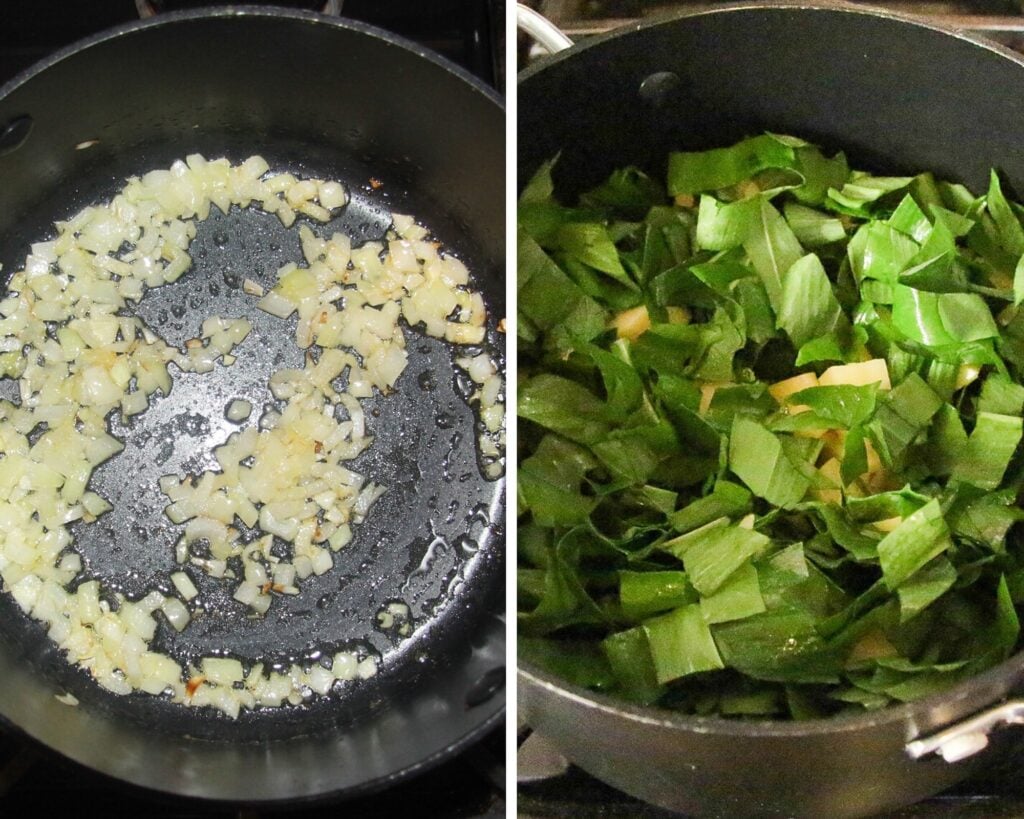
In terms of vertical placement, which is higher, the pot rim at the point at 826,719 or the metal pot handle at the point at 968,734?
the pot rim at the point at 826,719

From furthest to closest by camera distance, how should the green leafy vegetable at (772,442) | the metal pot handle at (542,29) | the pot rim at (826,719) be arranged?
the metal pot handle at (542,29), the green leafy vegetable at (772,442), the pot rim at (826,719)

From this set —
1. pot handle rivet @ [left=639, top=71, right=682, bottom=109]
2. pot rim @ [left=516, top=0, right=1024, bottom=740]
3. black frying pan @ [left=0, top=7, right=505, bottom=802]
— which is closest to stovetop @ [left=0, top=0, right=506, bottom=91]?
black frying pan @ [left=0, top=7, right=505, bottom=802]

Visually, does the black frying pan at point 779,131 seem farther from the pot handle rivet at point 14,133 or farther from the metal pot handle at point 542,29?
the pot handle rivet at point 14,133

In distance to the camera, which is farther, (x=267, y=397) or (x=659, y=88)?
(x=267, y=397)

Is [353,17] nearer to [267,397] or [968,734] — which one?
[267,397]

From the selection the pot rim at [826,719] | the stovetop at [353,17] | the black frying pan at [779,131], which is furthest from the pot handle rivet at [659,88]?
the pot rim at [826,719]

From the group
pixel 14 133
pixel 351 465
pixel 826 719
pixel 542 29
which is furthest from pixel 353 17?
pixel 826 719

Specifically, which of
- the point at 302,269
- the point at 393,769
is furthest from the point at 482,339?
the point at 393,769

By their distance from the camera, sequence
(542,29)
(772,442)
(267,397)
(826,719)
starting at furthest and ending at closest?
(267,397) < (542,29) < (772,442) < (826,719)
